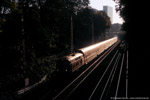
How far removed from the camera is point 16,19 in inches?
813

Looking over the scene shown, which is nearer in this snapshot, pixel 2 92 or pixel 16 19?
pixel 2 92

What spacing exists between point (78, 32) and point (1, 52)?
1325 inches

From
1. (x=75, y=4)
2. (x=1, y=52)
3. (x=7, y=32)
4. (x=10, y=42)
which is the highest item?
(x=75, y=4)

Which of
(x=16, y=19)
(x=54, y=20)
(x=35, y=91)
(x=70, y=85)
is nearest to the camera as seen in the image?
(x=35, y=91)

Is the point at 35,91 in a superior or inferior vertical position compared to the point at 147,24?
inferior

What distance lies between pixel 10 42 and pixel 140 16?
55.7ft

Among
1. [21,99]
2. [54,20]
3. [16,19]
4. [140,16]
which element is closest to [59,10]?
[54,20]

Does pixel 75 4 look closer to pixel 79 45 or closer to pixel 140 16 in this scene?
pixel 79 45

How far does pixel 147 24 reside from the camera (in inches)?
619

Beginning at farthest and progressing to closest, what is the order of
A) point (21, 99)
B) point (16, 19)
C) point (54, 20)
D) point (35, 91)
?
point (54, 20), point (16, 19), point (35, 91), point (21, 99)

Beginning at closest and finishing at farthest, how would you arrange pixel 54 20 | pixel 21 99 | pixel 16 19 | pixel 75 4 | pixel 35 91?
pixel 21 99 → pixel 35 91 → pixel 16 19 → pixel 54 20 → pixel 75 4

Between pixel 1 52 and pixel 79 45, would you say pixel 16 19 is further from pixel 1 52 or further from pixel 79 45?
pixel 79 45

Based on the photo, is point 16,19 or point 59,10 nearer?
point 16,19

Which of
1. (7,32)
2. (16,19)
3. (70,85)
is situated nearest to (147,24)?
(70,85)
